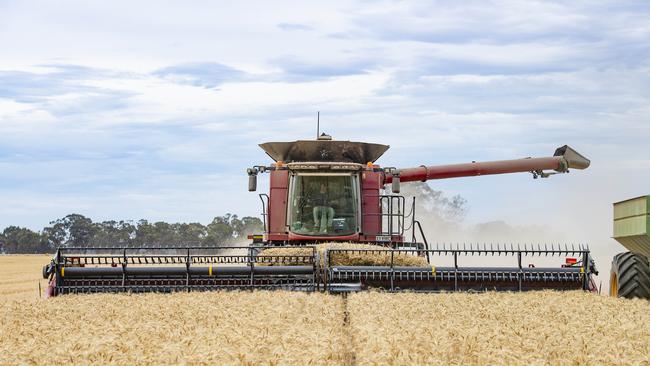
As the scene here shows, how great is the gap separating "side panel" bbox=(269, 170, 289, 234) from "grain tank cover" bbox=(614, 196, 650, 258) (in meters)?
5.17

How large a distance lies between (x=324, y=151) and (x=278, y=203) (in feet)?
3.99

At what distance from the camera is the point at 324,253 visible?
1219 cm

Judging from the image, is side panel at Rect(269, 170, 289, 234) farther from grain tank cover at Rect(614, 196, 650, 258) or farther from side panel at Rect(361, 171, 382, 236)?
grain tank cover at Rect(614, 196, 650, 258)

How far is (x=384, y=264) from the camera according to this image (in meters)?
12.4

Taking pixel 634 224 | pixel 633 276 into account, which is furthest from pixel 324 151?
pixel 633 276

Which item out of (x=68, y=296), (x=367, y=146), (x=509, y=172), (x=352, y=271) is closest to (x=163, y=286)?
(x=68, y=296)

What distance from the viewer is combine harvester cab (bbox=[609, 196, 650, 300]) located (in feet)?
35.6

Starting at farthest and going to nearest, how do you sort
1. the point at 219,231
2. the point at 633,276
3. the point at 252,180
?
the point at 219,231 → the point at 252,180 → the point at 633,276

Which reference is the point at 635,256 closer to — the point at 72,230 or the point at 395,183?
the point at 395,183

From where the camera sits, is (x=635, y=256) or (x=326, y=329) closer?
(x=326, y=329)

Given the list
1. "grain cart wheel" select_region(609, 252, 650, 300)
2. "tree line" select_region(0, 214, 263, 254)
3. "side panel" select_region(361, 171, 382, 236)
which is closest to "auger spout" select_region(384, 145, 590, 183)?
"side panel" select_region(361, 171, 382, 236)

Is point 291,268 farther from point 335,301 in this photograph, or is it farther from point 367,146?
point 367,146

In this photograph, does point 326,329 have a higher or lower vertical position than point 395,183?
lower

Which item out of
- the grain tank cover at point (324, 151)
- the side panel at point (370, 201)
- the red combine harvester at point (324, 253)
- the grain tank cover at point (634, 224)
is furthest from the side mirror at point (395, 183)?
the grain tank cover at point (634, 224)
